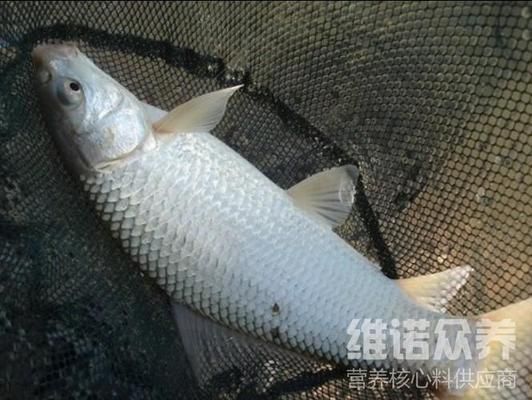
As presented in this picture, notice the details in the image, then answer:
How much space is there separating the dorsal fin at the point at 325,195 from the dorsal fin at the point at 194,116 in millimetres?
210

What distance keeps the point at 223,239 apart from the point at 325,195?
8.9 inches

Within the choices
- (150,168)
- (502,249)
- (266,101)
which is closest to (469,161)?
(502,249)

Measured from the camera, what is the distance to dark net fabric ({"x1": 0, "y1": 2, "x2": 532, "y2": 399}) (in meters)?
1.59

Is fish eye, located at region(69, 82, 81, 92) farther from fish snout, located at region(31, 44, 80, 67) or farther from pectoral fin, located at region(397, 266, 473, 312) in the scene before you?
pectoral fin, located at region(397, 266, 473, 312)

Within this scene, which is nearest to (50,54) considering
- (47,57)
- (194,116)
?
(47,57)

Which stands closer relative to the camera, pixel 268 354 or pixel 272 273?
pixel 272 273

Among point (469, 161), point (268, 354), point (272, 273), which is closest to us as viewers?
point (272, 273)

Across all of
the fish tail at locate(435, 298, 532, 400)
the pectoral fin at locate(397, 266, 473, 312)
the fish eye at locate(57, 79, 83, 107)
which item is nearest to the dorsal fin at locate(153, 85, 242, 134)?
the fish eye at locate(57, 79, 83, 107)

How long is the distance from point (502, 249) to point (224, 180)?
0.68 meters

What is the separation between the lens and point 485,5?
1664 millimetres

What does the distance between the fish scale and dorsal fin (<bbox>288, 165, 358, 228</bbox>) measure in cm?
5

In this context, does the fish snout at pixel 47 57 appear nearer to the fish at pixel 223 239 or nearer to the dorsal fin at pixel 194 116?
the fish at pixel 223 239

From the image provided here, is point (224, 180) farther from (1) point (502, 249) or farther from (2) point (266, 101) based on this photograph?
(1) point (502, 249)

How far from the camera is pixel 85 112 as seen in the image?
143 centimetres
